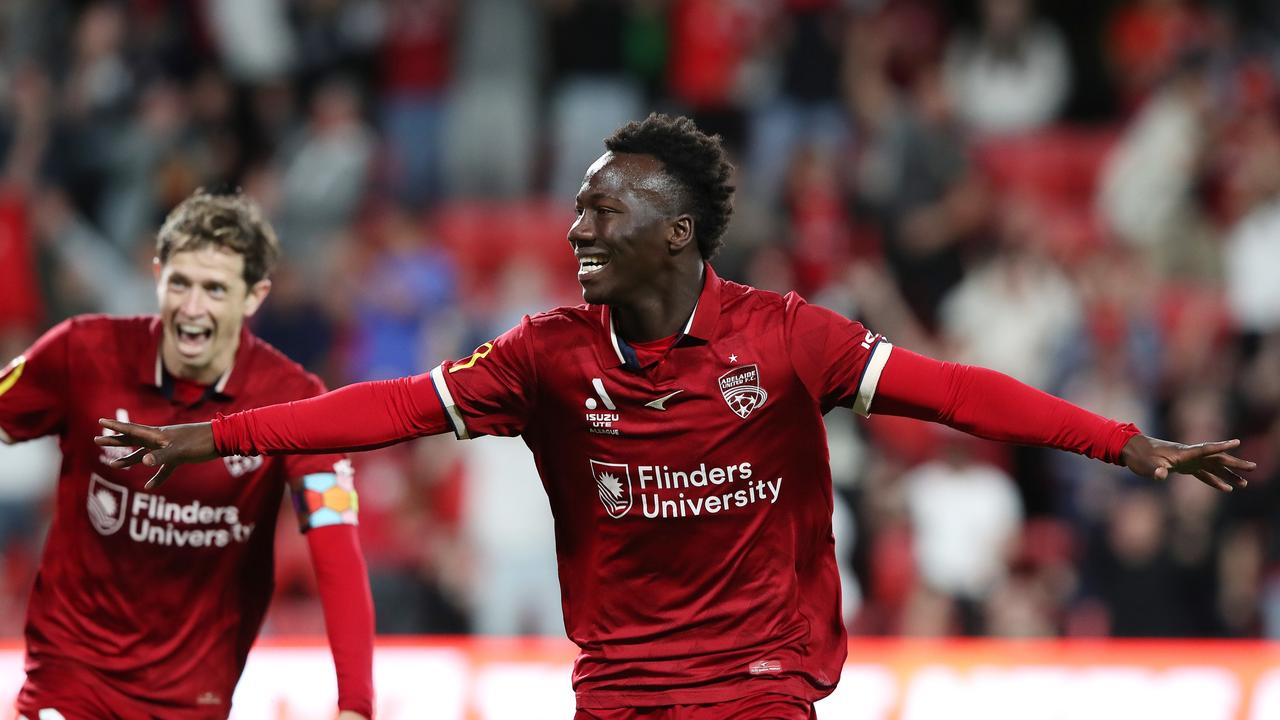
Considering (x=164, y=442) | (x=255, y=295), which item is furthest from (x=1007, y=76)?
(x=164, y=442)

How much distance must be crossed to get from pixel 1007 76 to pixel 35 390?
8854 mm

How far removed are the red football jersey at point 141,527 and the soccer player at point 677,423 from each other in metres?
0.56

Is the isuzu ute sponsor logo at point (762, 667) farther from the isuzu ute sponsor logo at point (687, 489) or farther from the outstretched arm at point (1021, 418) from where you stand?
the outstretched arm at point (1021, 418)

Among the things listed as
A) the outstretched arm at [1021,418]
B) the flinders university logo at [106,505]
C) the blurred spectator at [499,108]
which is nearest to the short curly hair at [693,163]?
the outstretched arm at [1021,418]

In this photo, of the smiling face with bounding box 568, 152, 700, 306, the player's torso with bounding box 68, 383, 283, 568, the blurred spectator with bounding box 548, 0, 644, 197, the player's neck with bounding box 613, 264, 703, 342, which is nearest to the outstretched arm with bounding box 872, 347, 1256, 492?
the player's neck with bounding box 613, 264, 703, 342

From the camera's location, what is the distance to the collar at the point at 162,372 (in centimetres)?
541

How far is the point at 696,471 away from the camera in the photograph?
4.79 metres

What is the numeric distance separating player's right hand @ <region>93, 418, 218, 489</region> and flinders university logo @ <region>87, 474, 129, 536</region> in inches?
26.9

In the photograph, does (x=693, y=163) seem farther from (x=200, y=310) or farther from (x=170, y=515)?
(x=170, y=515)

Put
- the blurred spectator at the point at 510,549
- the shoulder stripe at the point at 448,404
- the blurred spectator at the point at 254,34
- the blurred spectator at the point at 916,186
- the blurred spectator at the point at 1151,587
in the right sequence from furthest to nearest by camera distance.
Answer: the blurred spectator at the point at 254,34, the blurred spectator at the point at 916,186, the blurred spectator at the point at 510,549, the blurred spectator at the point at 1151,587, the shoulder stripe at the point at 448,404

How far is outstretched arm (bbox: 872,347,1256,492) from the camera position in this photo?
4.53 meters

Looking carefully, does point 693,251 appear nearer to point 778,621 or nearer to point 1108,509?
point 778,621

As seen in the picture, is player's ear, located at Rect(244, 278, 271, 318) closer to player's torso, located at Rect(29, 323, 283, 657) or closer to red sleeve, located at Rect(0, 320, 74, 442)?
player's torso, located at Rect(29, 323, 283, 657)

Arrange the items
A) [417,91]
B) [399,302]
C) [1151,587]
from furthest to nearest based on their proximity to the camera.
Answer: [417,91], [399,302], [1151,587]
